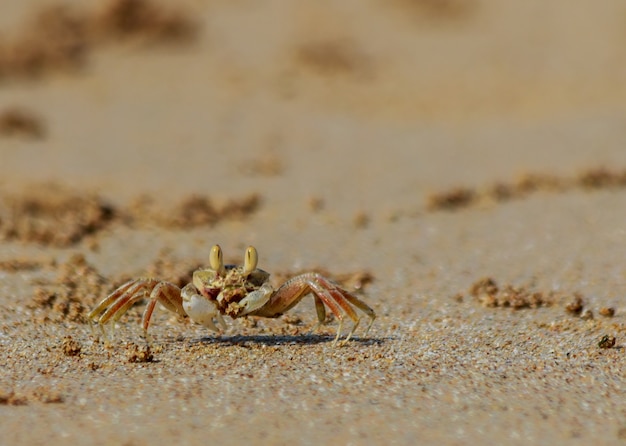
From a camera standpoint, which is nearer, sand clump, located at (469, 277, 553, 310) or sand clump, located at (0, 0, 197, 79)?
sand clump, located at (469, 277, 553, 310)

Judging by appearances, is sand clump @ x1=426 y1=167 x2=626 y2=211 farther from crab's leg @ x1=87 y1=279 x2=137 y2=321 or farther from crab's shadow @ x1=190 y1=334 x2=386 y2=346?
crab's leg @ x1=87 y1=279 x2=137 y2=321

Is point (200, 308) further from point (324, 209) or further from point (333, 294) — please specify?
point (324, 209)

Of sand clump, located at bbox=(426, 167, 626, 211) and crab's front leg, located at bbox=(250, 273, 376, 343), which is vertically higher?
sand clump, located at bbox=(426, 167, 626, 211)

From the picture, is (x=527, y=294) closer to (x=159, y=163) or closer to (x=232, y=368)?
(x=232, y=368)

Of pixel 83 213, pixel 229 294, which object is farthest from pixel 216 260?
pixel 83 213

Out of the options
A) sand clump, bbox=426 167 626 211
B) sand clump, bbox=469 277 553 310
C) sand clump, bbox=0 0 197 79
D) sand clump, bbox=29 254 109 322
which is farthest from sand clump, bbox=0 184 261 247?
sand clump, bbox=0 0 197 79

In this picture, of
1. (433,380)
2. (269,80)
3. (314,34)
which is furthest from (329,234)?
(314,34)
